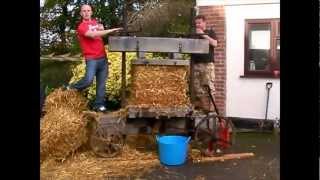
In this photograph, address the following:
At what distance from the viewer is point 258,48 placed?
603 centimetres

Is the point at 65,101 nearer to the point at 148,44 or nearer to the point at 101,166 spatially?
the point at 101,166

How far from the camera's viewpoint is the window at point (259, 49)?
585 cm

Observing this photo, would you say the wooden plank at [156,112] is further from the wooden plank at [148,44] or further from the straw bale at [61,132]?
the wooden plank at [148,44]

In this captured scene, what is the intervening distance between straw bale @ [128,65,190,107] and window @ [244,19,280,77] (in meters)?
1.60

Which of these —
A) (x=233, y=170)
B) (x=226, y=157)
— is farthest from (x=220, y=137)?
(x=233, y=170)

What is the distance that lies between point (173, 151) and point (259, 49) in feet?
7.78

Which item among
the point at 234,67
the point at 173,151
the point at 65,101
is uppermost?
the point at 234,67

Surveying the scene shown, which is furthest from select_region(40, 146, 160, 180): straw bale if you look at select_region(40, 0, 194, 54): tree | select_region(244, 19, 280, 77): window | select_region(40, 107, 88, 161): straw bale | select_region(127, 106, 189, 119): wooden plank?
select_region(40, 0, 194, 54): tree

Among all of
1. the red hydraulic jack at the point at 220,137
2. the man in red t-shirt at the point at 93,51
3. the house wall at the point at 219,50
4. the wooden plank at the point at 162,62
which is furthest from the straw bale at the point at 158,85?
the house wall at the point at 219,50

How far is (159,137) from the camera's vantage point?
14.9ft
